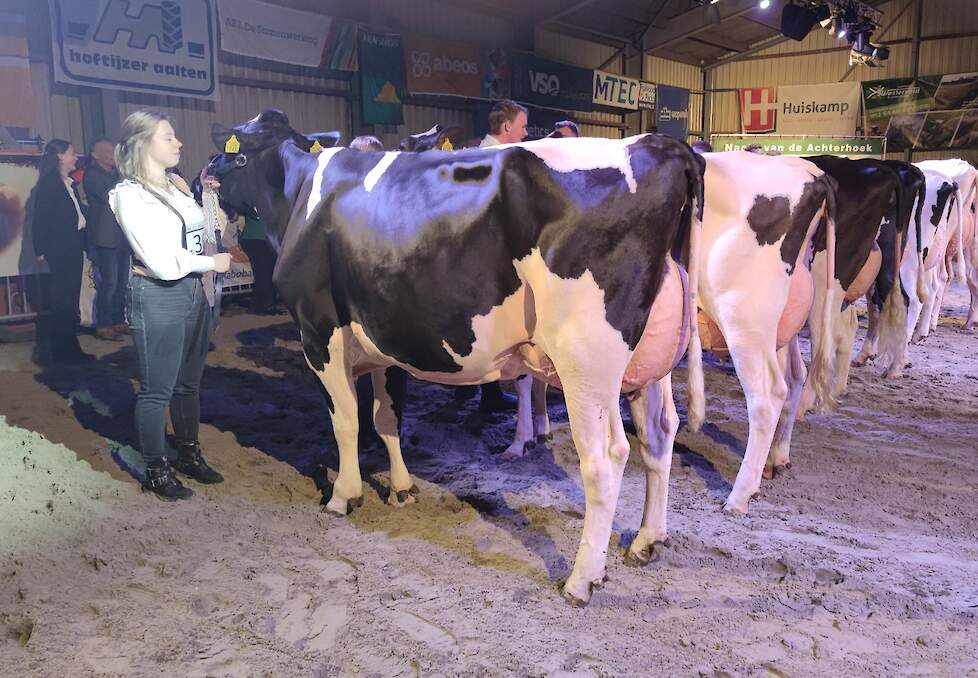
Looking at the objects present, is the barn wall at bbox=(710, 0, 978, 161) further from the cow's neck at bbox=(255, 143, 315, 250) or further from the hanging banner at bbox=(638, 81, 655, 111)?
the cow's neck at bbox=(255, 143, 315, 250)

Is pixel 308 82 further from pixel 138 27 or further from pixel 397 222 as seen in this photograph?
pixel 397 222

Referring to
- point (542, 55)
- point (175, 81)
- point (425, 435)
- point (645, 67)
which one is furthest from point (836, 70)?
point (425, 435)

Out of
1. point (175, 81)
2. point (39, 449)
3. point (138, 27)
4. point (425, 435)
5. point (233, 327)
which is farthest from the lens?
point (175, 81)

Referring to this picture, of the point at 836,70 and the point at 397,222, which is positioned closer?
the point at 397,222

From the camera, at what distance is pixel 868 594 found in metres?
2.90

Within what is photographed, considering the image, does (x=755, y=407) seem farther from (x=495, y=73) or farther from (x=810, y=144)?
(x=810, y=144)

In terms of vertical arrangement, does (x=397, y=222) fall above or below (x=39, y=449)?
above

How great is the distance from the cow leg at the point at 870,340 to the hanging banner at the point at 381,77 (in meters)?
9.28

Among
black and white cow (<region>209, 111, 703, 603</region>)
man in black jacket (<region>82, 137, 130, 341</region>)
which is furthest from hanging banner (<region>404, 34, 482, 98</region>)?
black and white cow (<region>209, 111, 703, 603</region>)

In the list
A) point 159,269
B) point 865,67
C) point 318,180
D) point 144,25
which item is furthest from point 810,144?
point 159,269

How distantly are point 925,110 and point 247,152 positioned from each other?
68.3 feet

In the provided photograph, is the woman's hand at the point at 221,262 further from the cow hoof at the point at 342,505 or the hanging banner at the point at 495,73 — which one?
the hanging banner at the point at 495,73

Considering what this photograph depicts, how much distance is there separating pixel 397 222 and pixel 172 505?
6.32ft

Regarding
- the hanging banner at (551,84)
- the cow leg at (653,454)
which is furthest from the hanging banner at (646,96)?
the cow leg at (653,454)
